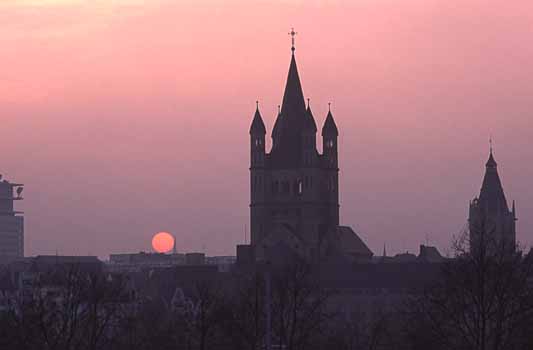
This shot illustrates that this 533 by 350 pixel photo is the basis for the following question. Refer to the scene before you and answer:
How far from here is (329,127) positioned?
177 m

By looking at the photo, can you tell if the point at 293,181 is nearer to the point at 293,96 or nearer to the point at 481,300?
the point at 293,96

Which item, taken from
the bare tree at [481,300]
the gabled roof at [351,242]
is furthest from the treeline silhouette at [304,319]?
the gabled roof at [351,242]

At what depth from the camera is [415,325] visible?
275ft

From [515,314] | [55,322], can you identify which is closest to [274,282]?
[55,322]

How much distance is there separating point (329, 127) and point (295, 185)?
7178 mm

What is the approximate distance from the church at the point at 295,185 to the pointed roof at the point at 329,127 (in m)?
2.43

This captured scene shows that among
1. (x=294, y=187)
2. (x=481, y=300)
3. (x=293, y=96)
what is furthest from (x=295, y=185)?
(x=481, y=300)

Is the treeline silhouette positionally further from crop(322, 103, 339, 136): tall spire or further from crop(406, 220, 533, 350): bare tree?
crop(322, 103, 339, 136): tall spire

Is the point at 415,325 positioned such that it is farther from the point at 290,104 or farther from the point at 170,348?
the point at 290,104

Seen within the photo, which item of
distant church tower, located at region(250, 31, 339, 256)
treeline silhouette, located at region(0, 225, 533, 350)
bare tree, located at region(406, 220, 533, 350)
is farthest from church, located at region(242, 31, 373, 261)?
bare tree, located at region(406, 220, 533, 350)

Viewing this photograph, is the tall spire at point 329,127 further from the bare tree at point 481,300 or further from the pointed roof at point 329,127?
the bare tree at point 481,300

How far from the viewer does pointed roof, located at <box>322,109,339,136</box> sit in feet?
578

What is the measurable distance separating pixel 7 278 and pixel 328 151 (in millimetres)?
30655

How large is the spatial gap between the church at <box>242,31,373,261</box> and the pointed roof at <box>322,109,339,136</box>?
243cm
